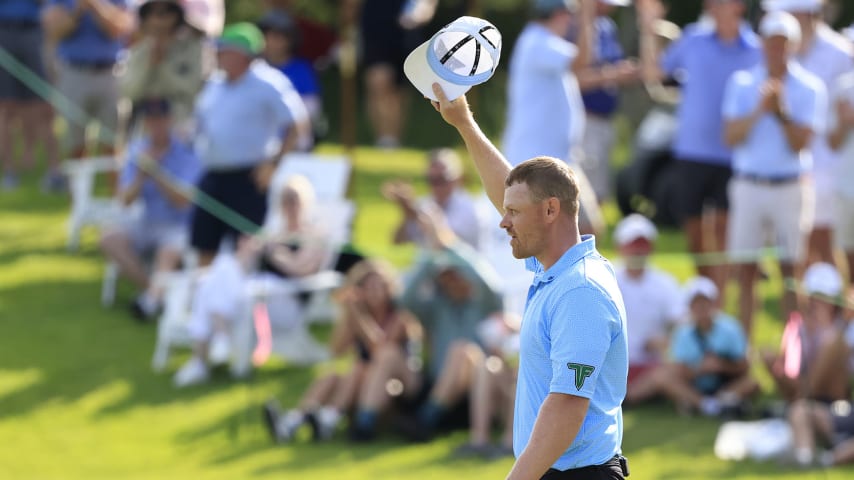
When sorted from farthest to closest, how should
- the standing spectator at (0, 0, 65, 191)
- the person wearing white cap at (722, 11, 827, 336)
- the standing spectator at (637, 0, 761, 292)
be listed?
the standing spectator at (0, 0, 65, 191), the standing spectator at (637, 0, 761, 292), the person wearing white cap at (722, 11, 827, 336)

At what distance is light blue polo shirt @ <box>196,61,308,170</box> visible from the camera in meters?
10.9

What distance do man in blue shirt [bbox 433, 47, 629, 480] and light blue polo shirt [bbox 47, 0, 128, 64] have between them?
8945 mm

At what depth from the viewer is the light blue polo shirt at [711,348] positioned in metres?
9.86

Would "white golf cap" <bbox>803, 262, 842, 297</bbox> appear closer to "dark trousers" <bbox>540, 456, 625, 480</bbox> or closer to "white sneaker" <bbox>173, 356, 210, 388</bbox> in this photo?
"white sneaker" <bbox>173, 356, 210, 388</bbox>

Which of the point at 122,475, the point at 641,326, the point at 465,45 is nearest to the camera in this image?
the point at 465,45

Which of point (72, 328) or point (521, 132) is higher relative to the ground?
point (521, 132)

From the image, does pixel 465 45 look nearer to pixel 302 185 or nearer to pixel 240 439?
pixel 240 439

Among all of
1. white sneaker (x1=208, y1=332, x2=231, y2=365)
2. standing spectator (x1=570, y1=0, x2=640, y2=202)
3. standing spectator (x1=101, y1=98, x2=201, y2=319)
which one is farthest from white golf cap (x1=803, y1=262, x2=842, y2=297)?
standing spectator (x1=101, y1=98, x2=201, y2=319)

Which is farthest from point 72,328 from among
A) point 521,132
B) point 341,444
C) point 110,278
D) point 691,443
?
point 691,443

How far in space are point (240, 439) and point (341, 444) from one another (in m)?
0.62

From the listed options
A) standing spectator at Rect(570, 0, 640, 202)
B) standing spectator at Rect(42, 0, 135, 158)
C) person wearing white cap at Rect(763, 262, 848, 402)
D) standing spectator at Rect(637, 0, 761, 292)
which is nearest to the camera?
person wearing white cap at Rect(763, 262, 848, 402)

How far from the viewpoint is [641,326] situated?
10.2 metres

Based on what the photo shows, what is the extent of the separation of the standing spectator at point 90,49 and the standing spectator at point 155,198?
3.92ft

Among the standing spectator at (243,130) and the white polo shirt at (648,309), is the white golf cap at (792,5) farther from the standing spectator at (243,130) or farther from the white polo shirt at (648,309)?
the standing spectator at (243,130)
